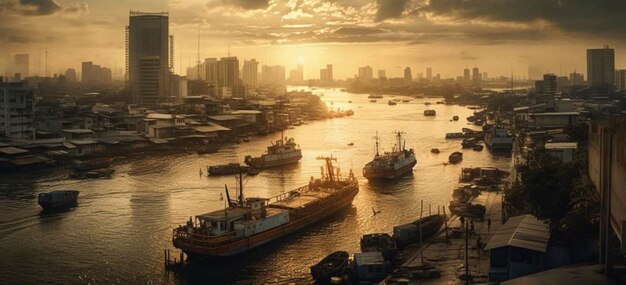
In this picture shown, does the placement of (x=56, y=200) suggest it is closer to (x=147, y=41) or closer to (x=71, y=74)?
(x=147, y=41)

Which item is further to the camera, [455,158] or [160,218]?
[455,158]

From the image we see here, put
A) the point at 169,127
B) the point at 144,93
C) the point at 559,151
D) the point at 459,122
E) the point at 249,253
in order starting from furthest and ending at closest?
the point at 144,93 < the point at 459,122 < the point at 169,127 < the point at 559,151 < the point at 249,253

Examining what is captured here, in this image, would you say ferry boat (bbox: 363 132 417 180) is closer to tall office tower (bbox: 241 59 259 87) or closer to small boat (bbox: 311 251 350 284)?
small boat (bbox: 311 251 350 284)

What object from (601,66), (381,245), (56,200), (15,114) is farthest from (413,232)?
(601,66)

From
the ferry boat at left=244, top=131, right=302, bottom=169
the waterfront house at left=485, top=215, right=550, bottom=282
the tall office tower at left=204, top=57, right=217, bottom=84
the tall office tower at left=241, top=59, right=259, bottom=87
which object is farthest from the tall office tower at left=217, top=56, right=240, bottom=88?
the waterfront house at left=485, top=215, right=550, bottom=282

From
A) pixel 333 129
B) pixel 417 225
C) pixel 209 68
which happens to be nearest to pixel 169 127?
pixel 333 129

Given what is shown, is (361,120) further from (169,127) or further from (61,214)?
(61,214)
